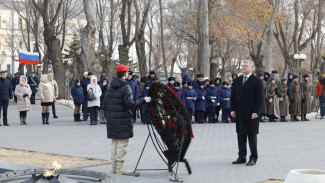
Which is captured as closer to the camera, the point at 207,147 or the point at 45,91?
the point at 207,147

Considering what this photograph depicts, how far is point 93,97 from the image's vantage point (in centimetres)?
2064

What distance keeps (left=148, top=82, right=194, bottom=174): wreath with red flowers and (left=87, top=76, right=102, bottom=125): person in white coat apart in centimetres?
1084

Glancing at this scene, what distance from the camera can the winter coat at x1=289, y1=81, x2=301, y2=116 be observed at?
74.6 feet

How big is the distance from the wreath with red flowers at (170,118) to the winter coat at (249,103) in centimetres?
159

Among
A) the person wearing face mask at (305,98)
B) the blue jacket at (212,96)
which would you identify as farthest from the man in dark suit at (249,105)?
the person wearing face mask at (305,98)

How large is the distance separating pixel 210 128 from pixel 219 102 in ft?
9.23

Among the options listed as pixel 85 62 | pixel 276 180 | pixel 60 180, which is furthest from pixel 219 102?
pixel 60 180

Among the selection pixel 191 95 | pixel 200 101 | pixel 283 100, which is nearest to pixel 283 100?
pixel 283 100

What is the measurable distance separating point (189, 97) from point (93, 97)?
3.58m

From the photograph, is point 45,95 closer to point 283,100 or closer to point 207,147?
point 207,147

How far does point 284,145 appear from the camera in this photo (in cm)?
1435

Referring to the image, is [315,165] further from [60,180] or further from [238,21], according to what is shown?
[238,21]

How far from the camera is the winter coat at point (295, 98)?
22.8 m

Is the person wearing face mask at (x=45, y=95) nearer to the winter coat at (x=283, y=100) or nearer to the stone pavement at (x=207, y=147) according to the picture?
the stone pavement at (x=207, y=147)
